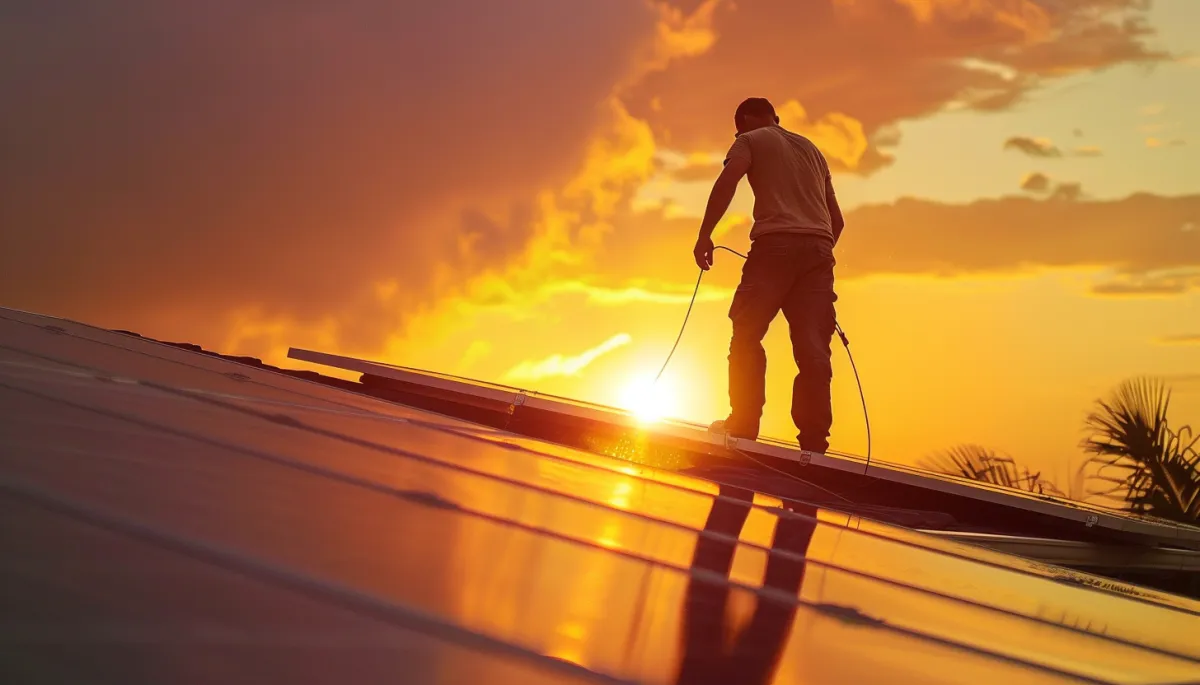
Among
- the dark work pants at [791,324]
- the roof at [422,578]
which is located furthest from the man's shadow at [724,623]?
the dark work pants at [791,324]

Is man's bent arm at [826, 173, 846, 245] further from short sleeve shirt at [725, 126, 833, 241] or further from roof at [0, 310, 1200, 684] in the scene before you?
roof at [0, 310, 1200, 684]

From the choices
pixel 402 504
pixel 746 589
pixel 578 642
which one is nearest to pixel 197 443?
pixel 402 504

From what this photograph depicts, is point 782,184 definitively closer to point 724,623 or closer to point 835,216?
point 835,216

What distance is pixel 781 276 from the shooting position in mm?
5855

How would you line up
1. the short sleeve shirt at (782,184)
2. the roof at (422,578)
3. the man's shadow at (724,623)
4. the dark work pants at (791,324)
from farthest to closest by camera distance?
1. the short sleeve shirt at (782,184)
2. the dark work pants at (791,324)
3. the man's shadow at (724,623)
4. the roof at (422,578)

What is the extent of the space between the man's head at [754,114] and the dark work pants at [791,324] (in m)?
0.79

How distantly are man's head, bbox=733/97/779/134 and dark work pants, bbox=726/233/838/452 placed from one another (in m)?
0.79

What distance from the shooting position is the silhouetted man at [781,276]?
572 cm

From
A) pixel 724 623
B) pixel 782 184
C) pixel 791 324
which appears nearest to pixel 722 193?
pixel 782 184

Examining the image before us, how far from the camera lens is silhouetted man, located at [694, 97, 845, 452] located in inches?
225

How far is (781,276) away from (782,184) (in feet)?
1.66

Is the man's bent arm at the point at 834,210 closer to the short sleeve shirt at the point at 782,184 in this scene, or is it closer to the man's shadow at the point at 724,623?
the short sleeve shirt at the point at 782,184

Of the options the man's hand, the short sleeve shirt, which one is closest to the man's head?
the short sleeve shirt

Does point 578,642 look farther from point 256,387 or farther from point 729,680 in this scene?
point 256,387
